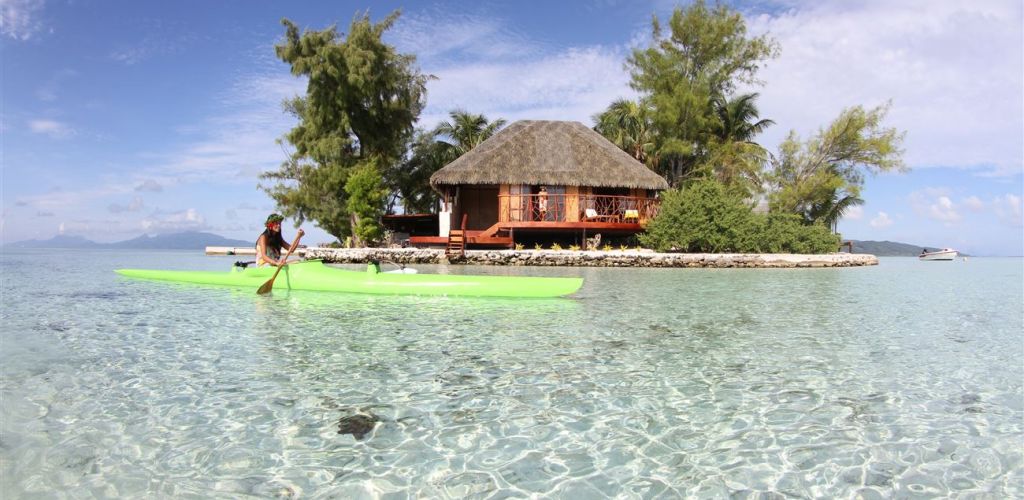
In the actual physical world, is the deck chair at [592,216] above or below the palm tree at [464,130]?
below

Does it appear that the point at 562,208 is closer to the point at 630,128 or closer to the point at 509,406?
the point at 630,128

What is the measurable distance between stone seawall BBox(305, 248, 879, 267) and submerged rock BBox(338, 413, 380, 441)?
633 inches

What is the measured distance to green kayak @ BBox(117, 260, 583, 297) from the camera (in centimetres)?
946

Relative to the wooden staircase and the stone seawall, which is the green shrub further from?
the wooden staircase

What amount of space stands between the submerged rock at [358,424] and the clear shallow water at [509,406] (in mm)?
57

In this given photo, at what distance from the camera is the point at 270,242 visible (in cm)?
1095

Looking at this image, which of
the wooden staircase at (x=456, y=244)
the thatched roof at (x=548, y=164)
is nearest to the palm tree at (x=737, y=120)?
the thatched roof at (x=548, y=164)

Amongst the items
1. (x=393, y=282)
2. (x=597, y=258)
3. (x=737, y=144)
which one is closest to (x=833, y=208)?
(x=737, y=144)

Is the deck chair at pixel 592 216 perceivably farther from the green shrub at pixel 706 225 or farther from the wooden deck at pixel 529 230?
the green shrub at pixel 706 225

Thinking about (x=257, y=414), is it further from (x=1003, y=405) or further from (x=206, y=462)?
(x=1003, y=405)

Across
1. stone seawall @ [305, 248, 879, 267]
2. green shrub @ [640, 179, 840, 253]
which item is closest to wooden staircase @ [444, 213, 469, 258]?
stone seawall @ [305, 248, 879, 267]

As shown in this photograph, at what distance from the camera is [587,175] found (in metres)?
22.4

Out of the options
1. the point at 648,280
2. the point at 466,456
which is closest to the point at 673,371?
the point at 466,456

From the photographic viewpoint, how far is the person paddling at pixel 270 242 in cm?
1049
